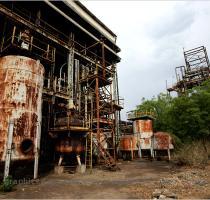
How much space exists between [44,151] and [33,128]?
7.31m

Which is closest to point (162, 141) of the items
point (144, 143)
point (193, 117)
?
point (144, 143)

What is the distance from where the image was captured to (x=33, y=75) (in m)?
12.4

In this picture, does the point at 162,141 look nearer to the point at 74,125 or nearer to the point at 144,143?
the point at 144,143

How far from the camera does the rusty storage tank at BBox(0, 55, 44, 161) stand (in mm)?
10773

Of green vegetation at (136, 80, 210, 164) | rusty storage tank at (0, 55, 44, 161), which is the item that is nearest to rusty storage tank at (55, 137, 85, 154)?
rusty storage tank at (0, 55, 44, 161)

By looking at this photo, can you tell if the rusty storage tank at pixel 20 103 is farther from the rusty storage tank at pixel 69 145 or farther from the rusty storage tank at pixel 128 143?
the rusty storage tank at pixel 128 143

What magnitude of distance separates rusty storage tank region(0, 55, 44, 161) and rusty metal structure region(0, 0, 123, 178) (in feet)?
0.18

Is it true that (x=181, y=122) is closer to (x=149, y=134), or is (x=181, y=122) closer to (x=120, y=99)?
(x=149, y=134)

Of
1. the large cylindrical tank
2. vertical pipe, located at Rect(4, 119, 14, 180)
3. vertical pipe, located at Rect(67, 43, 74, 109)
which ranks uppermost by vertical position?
vertical pipe, located at Rect(67, 43, 74, 109)

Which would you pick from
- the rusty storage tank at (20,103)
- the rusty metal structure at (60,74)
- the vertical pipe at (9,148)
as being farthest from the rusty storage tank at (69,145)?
the vertical pipe at (9,148)

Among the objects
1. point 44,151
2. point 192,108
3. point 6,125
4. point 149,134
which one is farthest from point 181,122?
point 6,125

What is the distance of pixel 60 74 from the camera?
22641 millimetres

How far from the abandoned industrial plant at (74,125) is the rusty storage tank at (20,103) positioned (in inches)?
2.1

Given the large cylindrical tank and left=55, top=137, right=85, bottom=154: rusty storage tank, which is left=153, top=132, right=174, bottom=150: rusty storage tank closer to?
the large cylindrical tank
